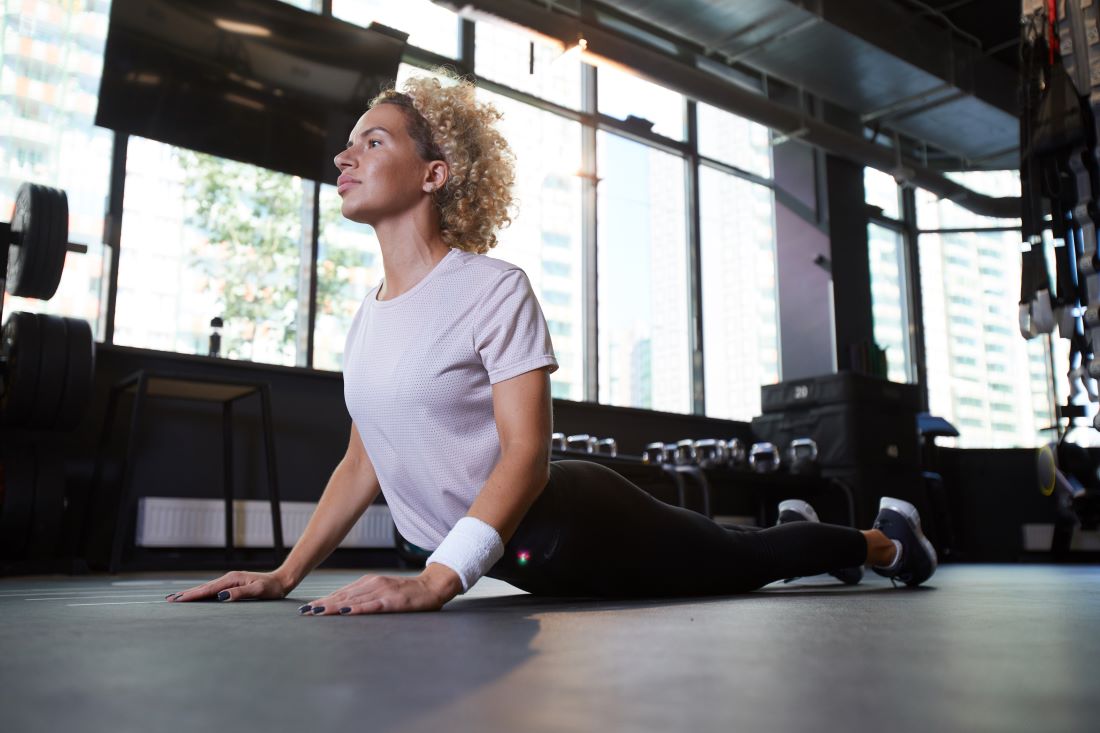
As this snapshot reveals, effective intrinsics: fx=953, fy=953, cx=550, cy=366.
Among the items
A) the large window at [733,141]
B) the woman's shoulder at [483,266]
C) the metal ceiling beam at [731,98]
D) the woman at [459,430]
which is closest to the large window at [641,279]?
the large window at [733,141]

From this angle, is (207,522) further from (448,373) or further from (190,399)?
(448,373)

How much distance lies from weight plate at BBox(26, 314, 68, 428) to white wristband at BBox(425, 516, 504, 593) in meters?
2.36

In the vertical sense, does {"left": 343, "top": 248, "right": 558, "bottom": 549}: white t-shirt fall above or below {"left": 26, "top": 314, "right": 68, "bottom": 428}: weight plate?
below

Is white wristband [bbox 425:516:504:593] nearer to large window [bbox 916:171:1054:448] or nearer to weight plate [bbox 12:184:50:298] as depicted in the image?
weight plate [bbox 12:184:50:298]

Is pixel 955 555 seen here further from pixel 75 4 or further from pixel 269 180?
pixel 75 4

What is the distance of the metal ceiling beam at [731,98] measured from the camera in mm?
4570

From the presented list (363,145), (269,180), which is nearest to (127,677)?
(363,145)

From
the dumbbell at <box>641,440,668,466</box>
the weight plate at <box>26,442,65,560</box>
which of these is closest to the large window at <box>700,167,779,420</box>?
the dumbbell at <box>641,440,668,466</box>

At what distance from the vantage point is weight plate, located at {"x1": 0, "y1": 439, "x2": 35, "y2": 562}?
2988mm

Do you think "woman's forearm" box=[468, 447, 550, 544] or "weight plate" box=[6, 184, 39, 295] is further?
"weight plate" box=[6, 184, 39, 295]

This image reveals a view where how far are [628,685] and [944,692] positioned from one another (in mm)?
209

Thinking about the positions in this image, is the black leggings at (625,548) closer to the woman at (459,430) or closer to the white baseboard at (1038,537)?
the woman at (459,430)

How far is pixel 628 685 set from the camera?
25.6 inches

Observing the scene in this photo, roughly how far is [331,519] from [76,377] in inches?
78.5
